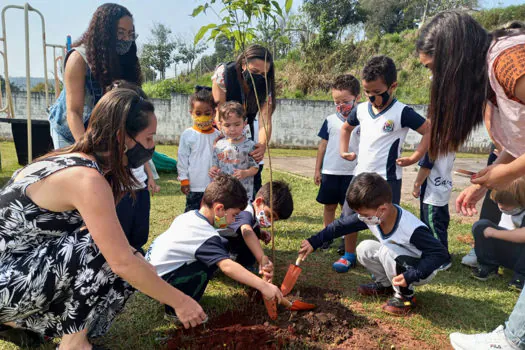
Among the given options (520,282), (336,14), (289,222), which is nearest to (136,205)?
(289,222)

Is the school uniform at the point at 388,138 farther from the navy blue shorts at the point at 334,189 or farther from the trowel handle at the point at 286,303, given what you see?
the trowel handle at the point at 286,303

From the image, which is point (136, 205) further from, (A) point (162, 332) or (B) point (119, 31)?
(B) point (119, 31)

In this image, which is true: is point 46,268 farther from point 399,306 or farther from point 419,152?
point 419,152

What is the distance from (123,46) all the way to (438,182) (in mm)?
2938

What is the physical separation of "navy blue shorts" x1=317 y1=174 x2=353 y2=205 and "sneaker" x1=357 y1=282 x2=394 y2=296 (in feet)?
3.76

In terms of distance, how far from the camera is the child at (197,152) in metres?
3.74

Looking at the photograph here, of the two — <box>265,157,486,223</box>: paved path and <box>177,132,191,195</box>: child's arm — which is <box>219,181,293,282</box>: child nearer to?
<box>177,132,191,195</box>: child's arm

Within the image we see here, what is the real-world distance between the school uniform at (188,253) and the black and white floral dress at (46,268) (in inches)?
19.0

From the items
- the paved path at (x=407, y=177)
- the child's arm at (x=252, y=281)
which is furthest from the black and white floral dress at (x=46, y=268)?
the paved path at (x=407, y=177)

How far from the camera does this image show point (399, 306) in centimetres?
273

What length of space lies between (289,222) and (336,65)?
2211 cm

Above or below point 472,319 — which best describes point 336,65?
above

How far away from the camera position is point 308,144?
17.2 meters

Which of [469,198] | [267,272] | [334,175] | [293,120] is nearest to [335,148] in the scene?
[334,175]
